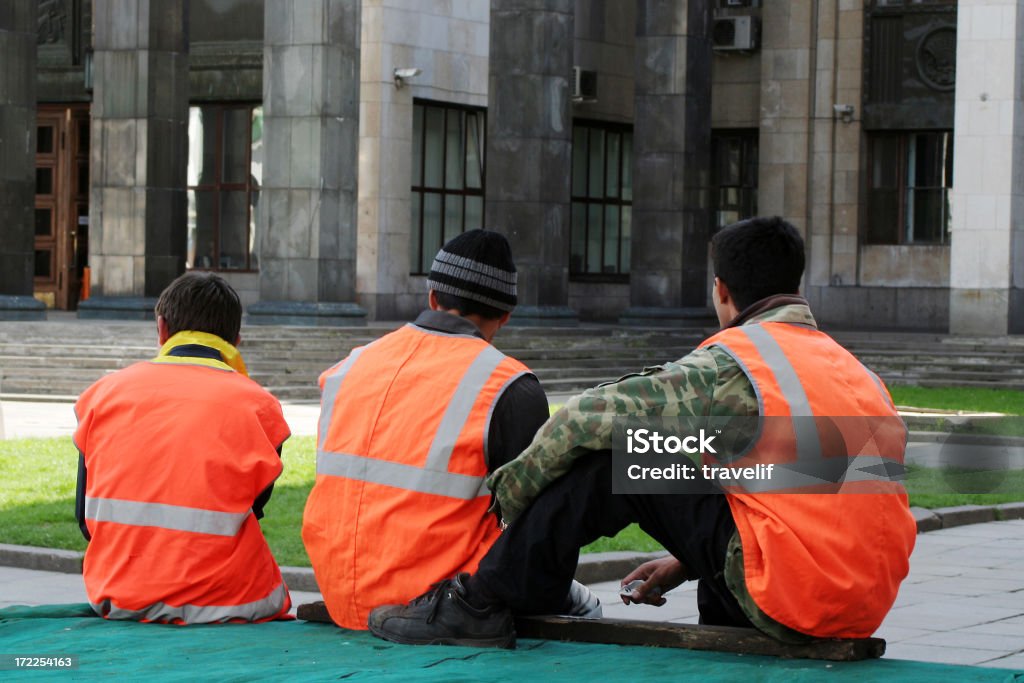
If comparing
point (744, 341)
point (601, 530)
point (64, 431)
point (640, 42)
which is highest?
point (640, 42)

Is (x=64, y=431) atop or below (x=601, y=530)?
below

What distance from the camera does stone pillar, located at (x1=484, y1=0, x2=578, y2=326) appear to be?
26391mm

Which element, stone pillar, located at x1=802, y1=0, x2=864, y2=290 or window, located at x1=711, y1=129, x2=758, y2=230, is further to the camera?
window, located at x1=711, y1=129, x2=758, y2=230

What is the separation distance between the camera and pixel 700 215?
30547 mm

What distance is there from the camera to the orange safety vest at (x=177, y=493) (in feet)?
19.6

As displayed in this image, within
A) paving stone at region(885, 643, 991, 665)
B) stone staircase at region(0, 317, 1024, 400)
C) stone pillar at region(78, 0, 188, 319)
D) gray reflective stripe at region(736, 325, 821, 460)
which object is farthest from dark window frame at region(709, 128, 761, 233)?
gray reflective stripe at region(736, 325, 821, 460)

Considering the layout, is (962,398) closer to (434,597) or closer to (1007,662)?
(1007,662)

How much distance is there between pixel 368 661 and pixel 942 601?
461 centimetres

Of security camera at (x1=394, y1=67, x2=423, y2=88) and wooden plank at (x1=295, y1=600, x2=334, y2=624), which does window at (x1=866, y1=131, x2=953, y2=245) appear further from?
wooden plank at (x1=295, y1=600, x2=334, y2=624)

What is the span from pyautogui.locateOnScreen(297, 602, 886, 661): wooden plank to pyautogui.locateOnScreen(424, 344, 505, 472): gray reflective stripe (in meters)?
0.54

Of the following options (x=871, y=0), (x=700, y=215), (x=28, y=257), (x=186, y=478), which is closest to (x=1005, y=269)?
(x=700, y=215)

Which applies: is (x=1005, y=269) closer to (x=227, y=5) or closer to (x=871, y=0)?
(x=871, y=0)

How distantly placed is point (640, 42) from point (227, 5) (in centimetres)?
752

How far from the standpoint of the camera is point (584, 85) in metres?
36.1
